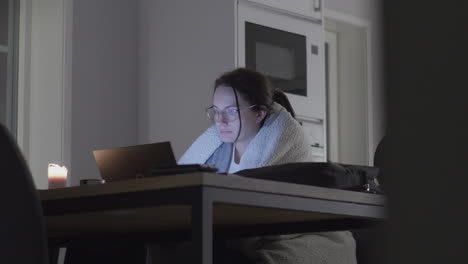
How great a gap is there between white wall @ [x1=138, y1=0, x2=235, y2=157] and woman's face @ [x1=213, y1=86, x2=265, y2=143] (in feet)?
4.35

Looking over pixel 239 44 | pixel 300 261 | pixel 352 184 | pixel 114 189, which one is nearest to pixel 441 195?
pixel 114 189

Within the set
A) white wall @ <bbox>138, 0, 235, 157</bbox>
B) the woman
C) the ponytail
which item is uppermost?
white wall @ <bbox>138, 0, 235, 157</bbox>

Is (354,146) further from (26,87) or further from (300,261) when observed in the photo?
(300,261)

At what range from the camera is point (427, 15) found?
137 mm

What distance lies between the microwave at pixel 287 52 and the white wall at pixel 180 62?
116 millimetres

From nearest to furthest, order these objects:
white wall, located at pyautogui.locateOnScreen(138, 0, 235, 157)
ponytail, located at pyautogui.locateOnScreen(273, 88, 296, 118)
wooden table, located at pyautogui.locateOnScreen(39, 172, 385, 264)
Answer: wooden table, located at pyautogui.locateOnScreen(39, 172, 385, 264), ponytail, located at pyautogui.locateOnScreen(273, 88, 296, 118), white wall, located at pyautogui.locateOnScreen(138, 0, 235, 157)

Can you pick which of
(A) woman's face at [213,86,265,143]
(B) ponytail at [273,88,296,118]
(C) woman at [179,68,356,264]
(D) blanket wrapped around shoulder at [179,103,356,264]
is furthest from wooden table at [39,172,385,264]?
(B) ponytail at [273,88,296,118]

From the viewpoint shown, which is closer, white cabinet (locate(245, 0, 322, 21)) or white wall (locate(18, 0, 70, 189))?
white wall (locate(18, 0, 70, 189))

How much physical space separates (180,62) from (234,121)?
5.32ft

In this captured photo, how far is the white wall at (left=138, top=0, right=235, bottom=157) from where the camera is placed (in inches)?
165

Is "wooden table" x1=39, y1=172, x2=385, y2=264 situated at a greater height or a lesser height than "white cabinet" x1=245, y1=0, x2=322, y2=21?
lesser

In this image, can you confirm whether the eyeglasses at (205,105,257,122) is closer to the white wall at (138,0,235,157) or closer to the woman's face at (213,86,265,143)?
the woman's face at (213,86,265,143)

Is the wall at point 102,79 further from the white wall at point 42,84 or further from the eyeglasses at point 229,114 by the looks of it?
the eyeglasses at point 229,114

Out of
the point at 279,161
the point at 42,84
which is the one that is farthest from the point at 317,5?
the point at 279,161
